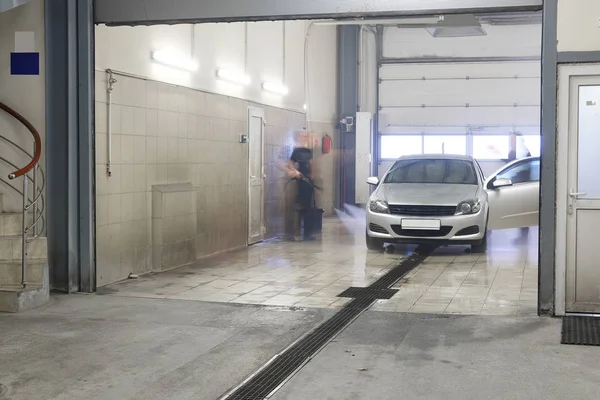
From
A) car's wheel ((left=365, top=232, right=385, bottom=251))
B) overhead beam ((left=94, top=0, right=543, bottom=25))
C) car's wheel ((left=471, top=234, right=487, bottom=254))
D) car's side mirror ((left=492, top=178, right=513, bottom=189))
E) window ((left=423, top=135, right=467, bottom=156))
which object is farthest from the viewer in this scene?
window ((left=423, top=135, right=467, bottom=156))

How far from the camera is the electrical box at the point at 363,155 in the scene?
1983cm

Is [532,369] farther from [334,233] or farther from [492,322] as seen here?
[334,233]

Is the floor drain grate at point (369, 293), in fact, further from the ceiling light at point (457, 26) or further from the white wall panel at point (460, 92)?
the white wall panel at point (460, 92)

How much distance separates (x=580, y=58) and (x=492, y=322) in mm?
2343

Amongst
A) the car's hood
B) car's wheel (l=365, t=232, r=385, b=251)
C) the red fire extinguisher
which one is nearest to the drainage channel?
the car's hood

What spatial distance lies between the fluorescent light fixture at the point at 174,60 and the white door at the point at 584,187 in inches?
200

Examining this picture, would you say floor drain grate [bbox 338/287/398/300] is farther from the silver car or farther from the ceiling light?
the ceiling light

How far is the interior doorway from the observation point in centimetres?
680

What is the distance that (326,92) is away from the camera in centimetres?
1912

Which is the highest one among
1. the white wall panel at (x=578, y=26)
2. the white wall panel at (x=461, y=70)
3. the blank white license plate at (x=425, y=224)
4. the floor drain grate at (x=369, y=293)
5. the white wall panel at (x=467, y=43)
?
the white wall panel at (x=467, y=43)

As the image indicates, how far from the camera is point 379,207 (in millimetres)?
11492

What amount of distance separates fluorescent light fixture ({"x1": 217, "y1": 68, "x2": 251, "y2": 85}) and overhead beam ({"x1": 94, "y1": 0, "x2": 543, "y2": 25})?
3656mm

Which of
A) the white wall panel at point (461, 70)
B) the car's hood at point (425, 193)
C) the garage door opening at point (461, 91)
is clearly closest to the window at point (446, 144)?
the garage door opening at point (461, 91)

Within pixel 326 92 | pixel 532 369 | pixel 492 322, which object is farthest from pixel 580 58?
pixel 326 92
